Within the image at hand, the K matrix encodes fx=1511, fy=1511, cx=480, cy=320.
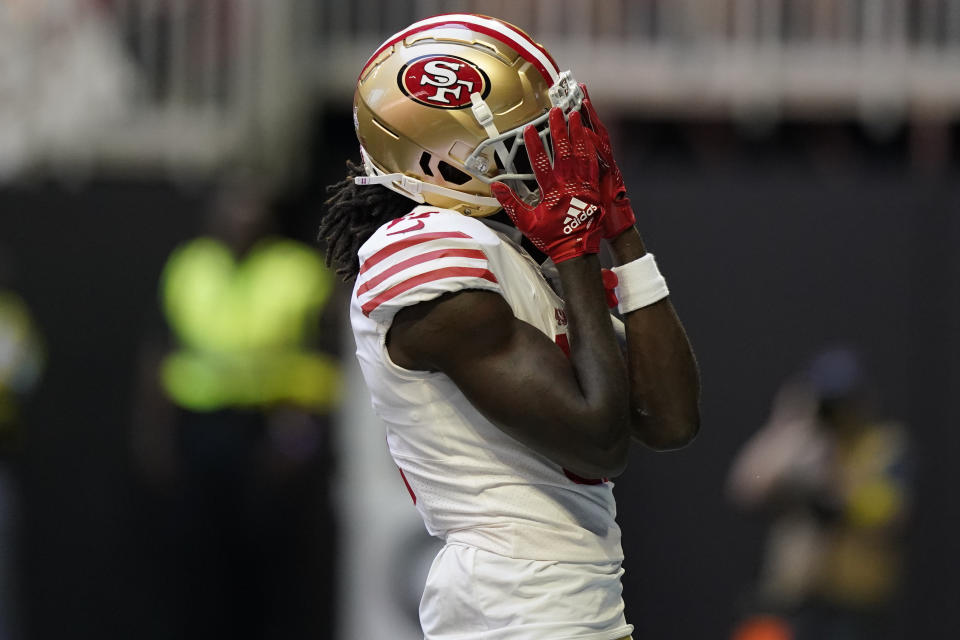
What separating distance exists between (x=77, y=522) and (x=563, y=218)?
5453 mm

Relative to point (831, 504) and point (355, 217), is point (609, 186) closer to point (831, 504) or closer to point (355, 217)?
point (355, 217)

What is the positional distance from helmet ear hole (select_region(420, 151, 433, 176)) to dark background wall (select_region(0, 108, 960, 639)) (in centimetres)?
427

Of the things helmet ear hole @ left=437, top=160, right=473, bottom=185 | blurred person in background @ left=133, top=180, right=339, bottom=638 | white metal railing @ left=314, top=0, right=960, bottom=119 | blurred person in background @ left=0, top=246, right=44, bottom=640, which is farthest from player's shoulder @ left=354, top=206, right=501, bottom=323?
white metal railing @ left=314, top=0, right=960, bottom=119

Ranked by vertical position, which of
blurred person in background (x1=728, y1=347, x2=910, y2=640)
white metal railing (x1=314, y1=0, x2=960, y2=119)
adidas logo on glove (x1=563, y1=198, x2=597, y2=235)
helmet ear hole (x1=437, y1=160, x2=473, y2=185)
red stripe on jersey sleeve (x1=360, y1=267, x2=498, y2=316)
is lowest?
blurred person in background (x1=728, y1=347, x2=910, y2=640)

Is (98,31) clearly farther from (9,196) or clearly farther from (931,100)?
(931,100)

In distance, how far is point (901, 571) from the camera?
6.43 meters

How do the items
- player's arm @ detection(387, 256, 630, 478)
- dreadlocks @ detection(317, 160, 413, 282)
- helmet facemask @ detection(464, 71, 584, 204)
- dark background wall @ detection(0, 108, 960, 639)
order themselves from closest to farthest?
1. player's arm @ detection(387, 256, 630, 478)
2. helmet facemask @ detection(464, 71, 584, 204)
3. dreadlocks @ detection(317, 160, 413, 282)
4. dark background wall @ detection(0, 108, 960, 639)

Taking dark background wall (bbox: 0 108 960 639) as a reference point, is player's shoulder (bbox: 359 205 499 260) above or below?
above

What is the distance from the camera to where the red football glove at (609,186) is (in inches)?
98.0

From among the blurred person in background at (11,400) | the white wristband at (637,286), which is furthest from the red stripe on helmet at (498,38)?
the blurred person in background at (11,400)

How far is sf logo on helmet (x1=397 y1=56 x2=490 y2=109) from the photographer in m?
2.48

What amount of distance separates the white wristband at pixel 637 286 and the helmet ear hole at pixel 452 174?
0.29 metres

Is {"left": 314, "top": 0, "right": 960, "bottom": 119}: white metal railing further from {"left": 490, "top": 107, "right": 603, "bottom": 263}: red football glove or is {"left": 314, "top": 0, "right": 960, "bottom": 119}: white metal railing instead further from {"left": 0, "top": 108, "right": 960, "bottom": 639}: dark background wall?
{"left": 490, "top": 107, "right": 603, "bottom": 263}: red football glove

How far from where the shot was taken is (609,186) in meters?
2.51
